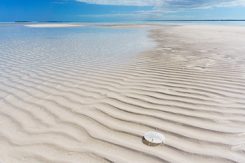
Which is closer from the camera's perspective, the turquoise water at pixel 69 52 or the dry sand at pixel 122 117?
the dry sand at pixel 122 117

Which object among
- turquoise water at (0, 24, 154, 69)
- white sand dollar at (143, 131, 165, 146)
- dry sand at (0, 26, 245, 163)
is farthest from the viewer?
turquoise water at (0, 24, 154, 69)

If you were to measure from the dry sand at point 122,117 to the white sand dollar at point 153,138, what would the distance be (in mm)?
57

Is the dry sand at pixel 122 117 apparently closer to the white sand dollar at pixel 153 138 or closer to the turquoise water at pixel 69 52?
the white sand dollar at pixel 153 138

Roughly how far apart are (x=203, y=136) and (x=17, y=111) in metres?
2.43

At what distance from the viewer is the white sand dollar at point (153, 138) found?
2.23 m

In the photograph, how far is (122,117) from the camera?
2818 mm

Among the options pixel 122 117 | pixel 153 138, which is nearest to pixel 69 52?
pixel 122 117

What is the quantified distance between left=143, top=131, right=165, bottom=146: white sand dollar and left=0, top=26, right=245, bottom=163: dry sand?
6cm

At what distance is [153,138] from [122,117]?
623 mm

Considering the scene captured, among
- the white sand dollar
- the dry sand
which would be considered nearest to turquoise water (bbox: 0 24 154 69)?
the dry sand

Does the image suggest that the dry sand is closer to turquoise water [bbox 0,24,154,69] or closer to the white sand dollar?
the white sand dollar

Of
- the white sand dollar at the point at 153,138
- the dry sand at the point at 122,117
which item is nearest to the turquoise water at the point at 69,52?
the dry sand at the point at 122,117

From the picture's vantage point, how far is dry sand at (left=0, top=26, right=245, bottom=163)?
83.8 inches

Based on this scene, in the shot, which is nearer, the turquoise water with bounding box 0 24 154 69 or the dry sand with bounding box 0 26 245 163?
the dry sand with bounding box 0 26 245 163
